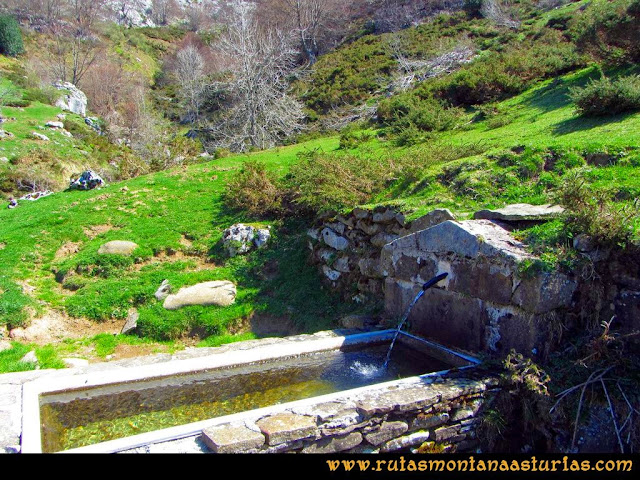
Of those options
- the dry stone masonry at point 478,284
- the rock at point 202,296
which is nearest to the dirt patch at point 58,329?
the rock at point 202,296

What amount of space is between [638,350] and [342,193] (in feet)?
19.0

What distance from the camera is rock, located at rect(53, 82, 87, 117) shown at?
29328mm

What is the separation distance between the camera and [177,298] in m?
8.30

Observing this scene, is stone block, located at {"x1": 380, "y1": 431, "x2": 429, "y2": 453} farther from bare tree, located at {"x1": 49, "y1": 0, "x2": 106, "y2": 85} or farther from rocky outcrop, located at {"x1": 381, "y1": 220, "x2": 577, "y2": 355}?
bare tree, located at {"x1": 49, "y1": 0, "x2": 106, "y2": 85}

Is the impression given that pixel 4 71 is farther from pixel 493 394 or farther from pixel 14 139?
pixel 493 394

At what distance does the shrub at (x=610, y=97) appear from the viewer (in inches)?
321

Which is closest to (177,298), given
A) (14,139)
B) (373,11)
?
(14,139)

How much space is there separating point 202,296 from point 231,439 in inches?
211

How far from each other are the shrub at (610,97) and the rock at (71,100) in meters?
29.2

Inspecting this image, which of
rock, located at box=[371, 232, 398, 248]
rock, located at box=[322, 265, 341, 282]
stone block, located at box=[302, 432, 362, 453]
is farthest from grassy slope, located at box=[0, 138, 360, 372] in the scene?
stone block, located at box=[302, 432, 362, 453]

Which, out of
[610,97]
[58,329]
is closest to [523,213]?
[610,97]

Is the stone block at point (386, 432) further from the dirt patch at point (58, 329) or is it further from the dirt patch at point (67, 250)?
the dirt patch at point (67, 250)

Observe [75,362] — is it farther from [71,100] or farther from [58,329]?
[71,100]

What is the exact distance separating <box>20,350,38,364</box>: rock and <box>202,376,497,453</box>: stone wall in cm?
461
